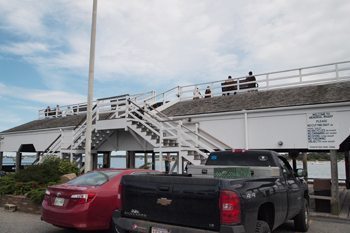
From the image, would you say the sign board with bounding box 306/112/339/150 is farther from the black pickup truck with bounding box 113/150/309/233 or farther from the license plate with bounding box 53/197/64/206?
the license plate with bounding box 53/197/64/206

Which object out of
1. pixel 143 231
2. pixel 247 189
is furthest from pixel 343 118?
pixel 143 231

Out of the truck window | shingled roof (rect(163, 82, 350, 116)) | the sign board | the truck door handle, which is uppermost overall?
shingled roof (rect(163, 82, 350, 116))

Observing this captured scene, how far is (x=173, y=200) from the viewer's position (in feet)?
18.6

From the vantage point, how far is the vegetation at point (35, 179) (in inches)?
500

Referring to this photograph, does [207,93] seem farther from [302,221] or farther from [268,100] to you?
[302,221]

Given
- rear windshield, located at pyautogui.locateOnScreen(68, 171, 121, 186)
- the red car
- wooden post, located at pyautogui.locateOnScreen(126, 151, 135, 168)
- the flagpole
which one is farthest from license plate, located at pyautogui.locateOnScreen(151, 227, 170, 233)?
wooden post, located at pyautogui.locateOnScreen(126, 151, 135, 168)

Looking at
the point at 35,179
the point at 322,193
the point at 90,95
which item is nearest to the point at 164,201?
the point at 90,95

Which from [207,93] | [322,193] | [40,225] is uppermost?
[207,93]

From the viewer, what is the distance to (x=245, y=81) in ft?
66.3

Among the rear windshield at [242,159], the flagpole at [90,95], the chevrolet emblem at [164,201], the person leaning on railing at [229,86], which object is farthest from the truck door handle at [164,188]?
the person leaning on railing at [229,86]

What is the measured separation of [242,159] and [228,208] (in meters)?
3.85

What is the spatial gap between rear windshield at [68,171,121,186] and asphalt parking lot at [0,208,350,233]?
135 cm

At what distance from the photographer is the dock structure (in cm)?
1406

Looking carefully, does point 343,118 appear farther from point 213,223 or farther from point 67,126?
point 67,126
